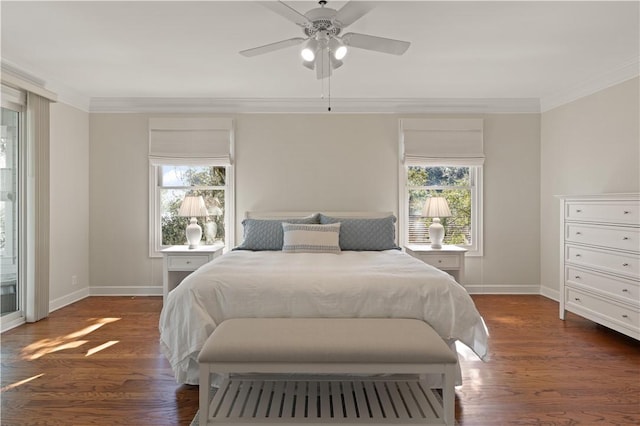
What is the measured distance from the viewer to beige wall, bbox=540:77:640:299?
12.2 ft

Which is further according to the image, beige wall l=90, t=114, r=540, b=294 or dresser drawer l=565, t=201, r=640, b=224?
beige wall l=90, t=114, r=540, b=294

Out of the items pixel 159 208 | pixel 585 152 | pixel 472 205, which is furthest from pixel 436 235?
pixel 159 208

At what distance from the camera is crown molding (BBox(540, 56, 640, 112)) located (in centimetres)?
366

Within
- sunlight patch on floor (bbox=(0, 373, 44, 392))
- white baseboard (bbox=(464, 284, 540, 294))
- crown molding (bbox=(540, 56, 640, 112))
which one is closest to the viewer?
sunlight patch on floor (bbox=(0, 373, 44, 392))

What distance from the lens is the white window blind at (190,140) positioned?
195 inches

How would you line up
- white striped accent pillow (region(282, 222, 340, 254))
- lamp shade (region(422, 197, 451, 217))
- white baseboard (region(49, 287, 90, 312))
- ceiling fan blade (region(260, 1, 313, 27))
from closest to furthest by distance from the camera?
1. ceiling fan blade (region(260, 1, 313, 27))
2. white striped accent pillow (region(282, 222, 340, 254))
3. white baseboard (region(49, 287, 90, 312))
4. lamp shade (region(422, 197, 451, 217))

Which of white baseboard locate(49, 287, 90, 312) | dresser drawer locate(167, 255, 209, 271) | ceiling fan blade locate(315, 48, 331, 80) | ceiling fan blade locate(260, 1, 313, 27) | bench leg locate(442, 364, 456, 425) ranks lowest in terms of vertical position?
white baseboard locate(49, 287, 90, 312)

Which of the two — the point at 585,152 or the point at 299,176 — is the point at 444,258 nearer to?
the point at 585,152

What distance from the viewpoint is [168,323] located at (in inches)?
97.2

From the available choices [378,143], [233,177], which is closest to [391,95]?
[378,143]

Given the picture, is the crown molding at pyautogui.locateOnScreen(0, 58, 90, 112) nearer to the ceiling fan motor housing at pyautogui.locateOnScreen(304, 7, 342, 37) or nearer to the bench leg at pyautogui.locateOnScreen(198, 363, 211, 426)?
the ceiling fan motor housing at pyautogui.locateOnScreen(304, 7, 342, 37)

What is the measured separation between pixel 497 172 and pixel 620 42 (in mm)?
2045

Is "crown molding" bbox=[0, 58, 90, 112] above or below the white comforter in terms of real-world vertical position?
above

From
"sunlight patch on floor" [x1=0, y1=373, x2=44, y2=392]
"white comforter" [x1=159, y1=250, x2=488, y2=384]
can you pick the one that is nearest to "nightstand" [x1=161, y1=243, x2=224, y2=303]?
"sunlight patch on floor" [x1=0, y1=373, x2=44, y2=392]
